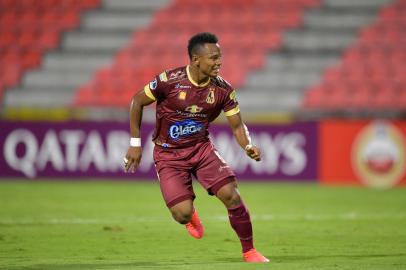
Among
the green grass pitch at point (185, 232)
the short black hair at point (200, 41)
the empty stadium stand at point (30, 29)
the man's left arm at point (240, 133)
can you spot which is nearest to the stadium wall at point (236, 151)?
the green grass pitch at point (185, 232)

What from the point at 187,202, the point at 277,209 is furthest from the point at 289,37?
the point at 187,202

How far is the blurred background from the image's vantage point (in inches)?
704

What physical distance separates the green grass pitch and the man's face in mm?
1750

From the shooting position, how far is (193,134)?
27.2ft

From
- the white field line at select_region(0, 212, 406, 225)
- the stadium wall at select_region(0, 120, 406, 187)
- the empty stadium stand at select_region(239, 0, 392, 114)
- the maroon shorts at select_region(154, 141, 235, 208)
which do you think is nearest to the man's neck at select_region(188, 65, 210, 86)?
the maroon shorts at select_region(154, 141, 235, 208)

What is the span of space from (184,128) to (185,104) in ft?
0.90

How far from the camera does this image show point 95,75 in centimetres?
2239

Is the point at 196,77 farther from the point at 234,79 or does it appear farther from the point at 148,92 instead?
the point at 234,79

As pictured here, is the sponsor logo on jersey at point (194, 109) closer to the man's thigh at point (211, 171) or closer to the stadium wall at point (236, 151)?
the man's thigh at point (211, 171)

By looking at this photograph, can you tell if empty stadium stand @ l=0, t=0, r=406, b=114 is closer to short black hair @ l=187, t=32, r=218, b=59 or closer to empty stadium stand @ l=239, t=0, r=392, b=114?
empty stadium stand @ l=239, t=0, r=392, b=114

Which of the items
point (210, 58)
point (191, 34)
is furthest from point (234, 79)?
point (210, 58)

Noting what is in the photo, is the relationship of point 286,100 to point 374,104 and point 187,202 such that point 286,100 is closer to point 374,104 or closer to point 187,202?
point 374,104

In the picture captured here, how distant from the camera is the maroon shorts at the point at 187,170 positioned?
318 inches

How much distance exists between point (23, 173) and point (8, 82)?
496 centimetres
